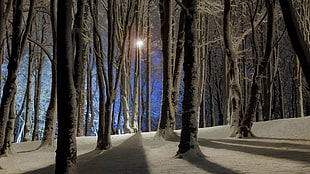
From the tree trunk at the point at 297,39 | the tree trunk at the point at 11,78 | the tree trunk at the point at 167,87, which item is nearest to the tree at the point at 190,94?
the tree trunk at the point at 297,39

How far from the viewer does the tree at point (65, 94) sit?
436 centimetres

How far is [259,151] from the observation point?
21.0 feet

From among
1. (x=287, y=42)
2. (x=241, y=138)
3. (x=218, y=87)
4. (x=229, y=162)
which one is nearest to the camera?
(x=229, y=162)

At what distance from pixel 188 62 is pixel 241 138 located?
162 inches

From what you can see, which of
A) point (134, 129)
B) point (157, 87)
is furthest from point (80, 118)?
point (157, 87)

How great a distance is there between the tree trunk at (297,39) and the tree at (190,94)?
243 cm

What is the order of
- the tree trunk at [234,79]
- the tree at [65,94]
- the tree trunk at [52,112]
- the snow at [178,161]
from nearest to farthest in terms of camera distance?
the tree at [65,94] < the snow at [178,161] < the tree trunk at [52,112] < the tree trunk at [234,79]

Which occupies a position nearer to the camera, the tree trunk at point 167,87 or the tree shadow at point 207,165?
the tree shadow at point 207,165

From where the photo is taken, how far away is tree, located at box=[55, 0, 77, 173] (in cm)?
436

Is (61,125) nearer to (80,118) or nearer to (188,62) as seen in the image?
(188,62)

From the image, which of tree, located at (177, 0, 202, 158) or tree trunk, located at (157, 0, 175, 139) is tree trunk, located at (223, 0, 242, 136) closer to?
tree trunk, located at (157, 0, 175, 139)

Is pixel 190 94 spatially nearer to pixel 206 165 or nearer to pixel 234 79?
pixel 206 165

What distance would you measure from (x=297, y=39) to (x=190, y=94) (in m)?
2.60

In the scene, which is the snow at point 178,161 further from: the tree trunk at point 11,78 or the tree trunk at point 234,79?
the tree trunk at point 234,79
